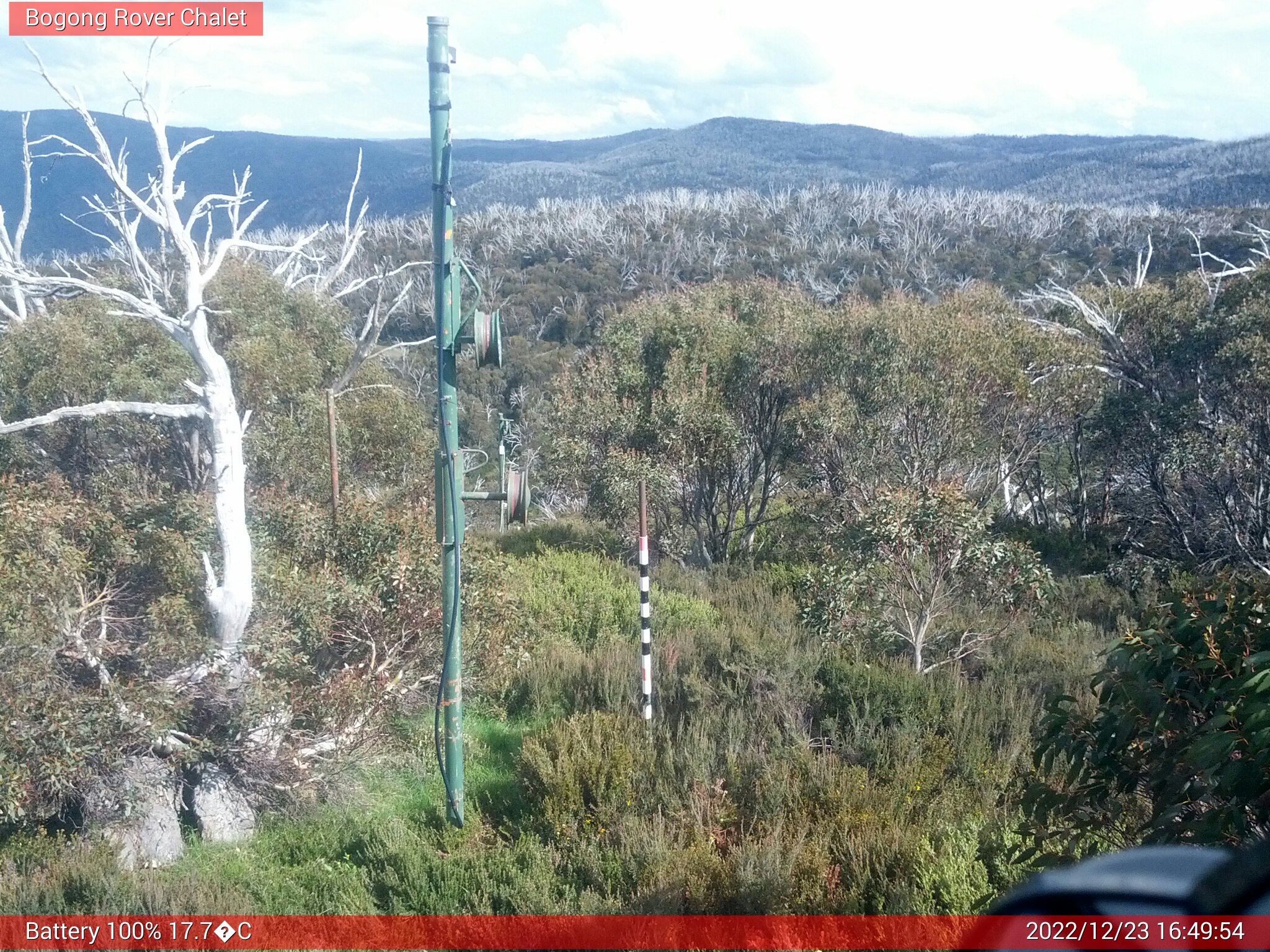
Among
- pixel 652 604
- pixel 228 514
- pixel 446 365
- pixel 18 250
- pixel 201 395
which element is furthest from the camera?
pixel 18 250

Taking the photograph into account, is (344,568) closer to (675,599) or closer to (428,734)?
(428,734)

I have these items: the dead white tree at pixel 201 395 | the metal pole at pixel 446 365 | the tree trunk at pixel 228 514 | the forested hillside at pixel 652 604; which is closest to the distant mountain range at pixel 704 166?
the forested hillside at pixel 652 604

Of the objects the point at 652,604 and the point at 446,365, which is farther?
the point at 652,604

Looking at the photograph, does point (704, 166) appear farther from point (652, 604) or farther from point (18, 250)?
point (652, 604)

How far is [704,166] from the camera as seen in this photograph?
105438 mm

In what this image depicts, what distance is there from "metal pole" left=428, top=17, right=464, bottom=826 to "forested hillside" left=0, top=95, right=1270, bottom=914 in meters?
0.61

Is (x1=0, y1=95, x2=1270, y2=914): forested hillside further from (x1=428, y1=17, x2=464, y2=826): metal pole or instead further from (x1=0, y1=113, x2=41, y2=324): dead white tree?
(x1=428, y1=17, x2=464, y2=826): metal pole

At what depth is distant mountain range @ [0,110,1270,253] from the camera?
5822 cm

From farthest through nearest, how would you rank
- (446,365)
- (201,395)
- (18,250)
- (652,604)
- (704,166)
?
(704,166) < (18,250) < (652,604) < (201,395) < (446,365)

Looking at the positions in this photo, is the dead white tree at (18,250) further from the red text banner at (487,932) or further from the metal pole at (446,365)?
the red text banner at (487,932)

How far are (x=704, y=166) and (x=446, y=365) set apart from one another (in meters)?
105

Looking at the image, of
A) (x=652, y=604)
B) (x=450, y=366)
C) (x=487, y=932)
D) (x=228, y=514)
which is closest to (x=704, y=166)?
(x=652, y=604)

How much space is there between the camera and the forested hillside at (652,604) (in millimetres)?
4742

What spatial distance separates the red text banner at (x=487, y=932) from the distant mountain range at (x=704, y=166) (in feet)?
118
